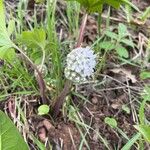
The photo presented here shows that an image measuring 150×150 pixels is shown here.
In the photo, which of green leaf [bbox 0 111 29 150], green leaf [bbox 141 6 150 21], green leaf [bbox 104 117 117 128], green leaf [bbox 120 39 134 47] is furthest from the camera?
green leaf [bbox 141 6 150 21]

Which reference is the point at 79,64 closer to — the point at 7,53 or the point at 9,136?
the point at 7,53

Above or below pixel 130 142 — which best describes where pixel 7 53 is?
above

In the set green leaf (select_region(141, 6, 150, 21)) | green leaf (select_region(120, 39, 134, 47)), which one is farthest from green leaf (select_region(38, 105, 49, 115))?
green leaf (select_region(141, 6, 150, 21))

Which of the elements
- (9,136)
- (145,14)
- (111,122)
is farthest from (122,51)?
(9,136)

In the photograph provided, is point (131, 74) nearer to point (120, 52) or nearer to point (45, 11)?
point (120, 52)

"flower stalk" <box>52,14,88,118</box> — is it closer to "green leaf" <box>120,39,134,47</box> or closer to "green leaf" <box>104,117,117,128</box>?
"green leaf" <box>104,117,117,128</box>
